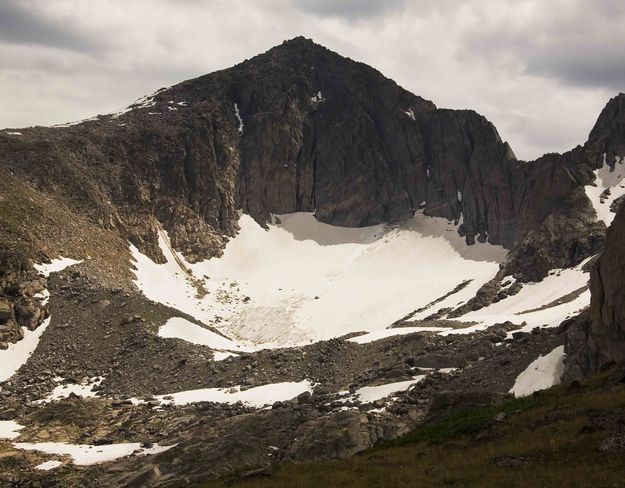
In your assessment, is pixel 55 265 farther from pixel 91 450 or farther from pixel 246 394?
pixel 91 450

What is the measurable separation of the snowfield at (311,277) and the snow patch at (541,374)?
2848 centimetres

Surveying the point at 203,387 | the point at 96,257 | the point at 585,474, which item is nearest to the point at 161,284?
the point at 96,257

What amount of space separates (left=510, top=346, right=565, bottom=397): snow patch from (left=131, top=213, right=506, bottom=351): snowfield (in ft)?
93.4

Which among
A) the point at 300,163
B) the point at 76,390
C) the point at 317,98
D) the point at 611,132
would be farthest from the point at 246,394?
the point at 317,98

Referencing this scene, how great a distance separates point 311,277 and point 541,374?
6495 cm

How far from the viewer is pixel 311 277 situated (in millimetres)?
107188

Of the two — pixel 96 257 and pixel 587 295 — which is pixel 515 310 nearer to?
pixel 587 295

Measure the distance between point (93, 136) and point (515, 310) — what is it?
6174 cm

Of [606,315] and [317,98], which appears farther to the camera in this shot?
[317,98]

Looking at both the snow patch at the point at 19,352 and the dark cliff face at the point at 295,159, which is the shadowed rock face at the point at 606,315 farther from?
the dark cliff face at the point at 295,159

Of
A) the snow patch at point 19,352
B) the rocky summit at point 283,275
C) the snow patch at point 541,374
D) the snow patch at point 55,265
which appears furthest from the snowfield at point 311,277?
the snow patch at point 541,374

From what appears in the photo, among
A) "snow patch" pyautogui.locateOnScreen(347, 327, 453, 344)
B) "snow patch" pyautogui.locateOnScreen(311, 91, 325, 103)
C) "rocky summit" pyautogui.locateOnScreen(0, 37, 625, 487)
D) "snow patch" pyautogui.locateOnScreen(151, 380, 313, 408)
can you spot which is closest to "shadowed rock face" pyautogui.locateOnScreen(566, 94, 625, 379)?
"rocky summit" pyautogui.locateOnScreen(0, 37, 625, 487)

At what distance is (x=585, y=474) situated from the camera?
17625 millimetres

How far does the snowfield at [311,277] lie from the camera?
8506 cm
